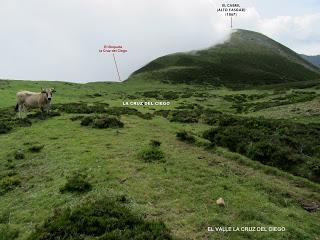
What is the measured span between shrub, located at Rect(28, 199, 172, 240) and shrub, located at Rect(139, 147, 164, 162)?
654cm

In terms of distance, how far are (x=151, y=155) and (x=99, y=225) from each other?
813cm

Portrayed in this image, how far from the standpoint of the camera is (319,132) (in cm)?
2938

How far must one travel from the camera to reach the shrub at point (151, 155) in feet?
66.7

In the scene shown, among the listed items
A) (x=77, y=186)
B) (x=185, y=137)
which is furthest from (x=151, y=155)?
(x=185, y=137)

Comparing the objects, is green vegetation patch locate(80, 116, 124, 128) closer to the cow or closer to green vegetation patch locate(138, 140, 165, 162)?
the cow

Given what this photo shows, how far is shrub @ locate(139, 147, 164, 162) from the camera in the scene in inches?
800

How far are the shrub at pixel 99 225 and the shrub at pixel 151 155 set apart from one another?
6536mm

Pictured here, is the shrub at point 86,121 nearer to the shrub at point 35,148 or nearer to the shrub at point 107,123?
the shrub at point 107,123

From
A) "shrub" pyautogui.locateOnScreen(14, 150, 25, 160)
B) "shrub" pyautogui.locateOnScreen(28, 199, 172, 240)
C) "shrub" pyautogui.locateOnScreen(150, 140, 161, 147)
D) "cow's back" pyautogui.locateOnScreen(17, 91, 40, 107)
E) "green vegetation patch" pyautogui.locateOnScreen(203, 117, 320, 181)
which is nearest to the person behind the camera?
"shrub" pyautogui.locateOnScreen(28, 199, 172, 240)

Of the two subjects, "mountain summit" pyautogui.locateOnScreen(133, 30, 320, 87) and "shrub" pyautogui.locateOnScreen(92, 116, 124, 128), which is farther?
"mountain summit" pyautogui.locateOnScreen(133, 30, 320, 87)

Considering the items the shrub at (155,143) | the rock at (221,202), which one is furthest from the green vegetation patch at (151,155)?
the rock at (221,202)

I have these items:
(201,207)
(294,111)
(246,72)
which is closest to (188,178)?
(201,207)

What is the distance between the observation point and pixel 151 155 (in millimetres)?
20516

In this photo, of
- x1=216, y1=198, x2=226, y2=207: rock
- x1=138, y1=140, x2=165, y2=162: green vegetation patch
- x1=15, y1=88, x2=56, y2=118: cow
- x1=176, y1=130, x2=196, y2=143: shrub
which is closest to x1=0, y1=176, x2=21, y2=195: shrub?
x1=138, y1=140, x2=165, y2=162: green vegetation patch
